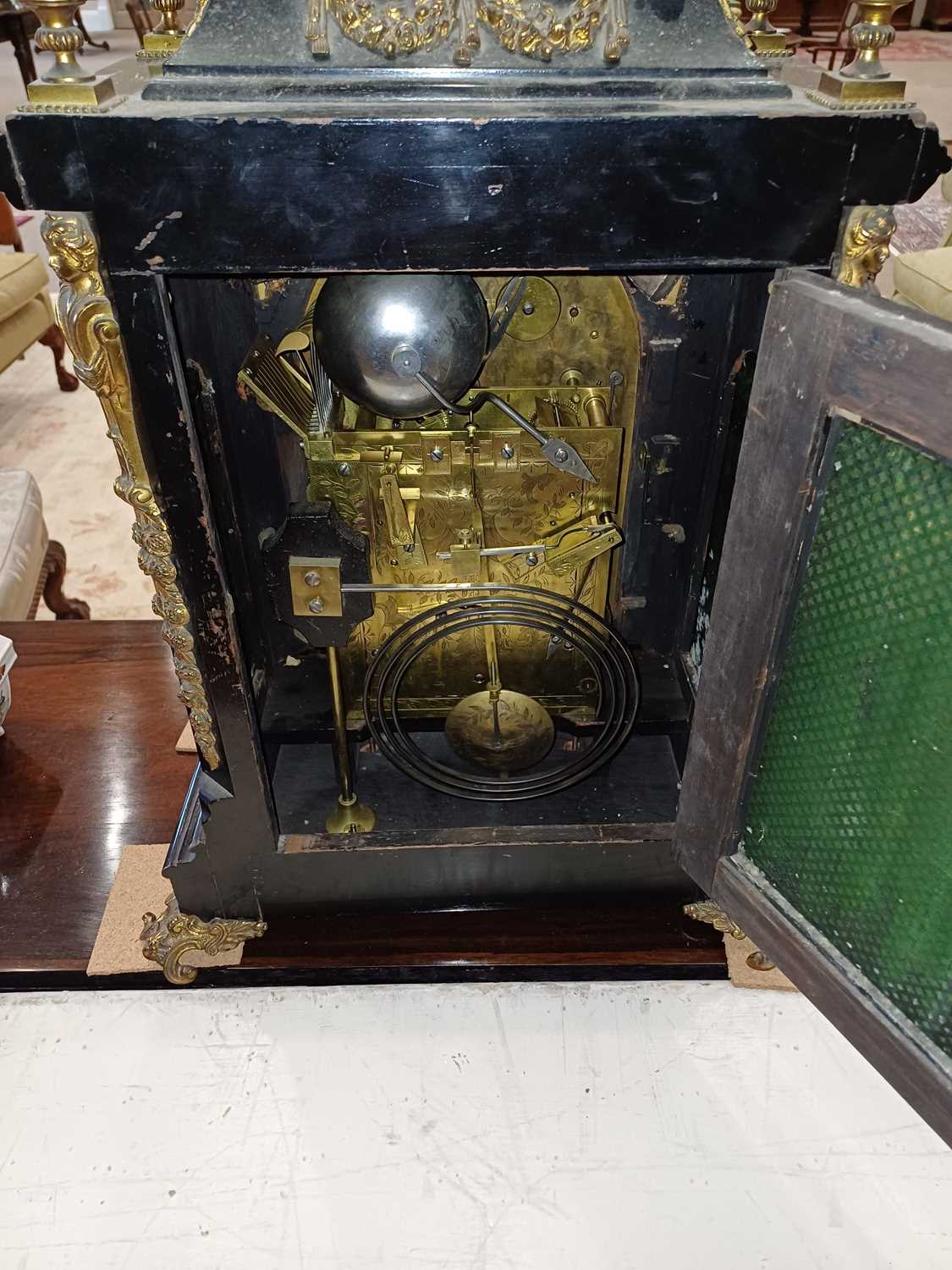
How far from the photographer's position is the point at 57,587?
229 cm

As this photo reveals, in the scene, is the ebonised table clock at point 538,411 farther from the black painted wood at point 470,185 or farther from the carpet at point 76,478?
the carpet at point 76,478

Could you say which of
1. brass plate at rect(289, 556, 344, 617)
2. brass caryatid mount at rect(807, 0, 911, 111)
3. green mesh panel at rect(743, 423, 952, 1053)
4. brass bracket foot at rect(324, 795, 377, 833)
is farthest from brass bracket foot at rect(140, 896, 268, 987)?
brass caryatid mount at rect(807, 0, 911, 111)

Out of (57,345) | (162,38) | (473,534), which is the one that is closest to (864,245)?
(473,534)

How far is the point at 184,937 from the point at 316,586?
1.74 ft

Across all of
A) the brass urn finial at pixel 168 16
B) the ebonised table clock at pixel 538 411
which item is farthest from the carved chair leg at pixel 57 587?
the brass urn finial at pixel 168 16

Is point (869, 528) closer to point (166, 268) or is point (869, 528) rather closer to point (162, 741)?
point (166, 268)

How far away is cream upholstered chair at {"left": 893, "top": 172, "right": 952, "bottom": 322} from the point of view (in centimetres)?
279

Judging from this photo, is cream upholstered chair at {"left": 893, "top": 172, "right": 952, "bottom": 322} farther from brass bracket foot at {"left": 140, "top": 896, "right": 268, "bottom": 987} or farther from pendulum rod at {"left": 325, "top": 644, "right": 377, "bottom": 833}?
brass bracket foot at {"left": 140, "top": 896, "right": 268, "bottom": 987}

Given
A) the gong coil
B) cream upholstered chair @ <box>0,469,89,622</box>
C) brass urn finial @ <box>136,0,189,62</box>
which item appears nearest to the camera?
brass urn finial @ <box>136,0,189,62</box>

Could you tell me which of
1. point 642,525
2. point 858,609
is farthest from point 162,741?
point 858,609

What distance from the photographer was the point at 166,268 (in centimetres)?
93

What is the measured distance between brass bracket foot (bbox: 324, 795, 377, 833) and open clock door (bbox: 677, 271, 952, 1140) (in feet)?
1.68

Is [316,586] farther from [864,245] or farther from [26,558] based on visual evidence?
[26,558]

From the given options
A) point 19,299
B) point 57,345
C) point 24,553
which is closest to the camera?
point 24,553
